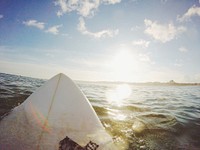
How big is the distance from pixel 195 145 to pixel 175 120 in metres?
2.27

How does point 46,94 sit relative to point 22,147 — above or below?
above

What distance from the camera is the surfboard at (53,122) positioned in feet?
8.35

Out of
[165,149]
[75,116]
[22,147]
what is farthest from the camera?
[165,149]

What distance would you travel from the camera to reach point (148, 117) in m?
6.90

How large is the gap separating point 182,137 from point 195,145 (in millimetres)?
551

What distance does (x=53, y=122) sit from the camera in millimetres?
2805

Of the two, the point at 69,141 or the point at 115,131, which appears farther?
the point at 115,131

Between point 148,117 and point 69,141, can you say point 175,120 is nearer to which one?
point 148,117

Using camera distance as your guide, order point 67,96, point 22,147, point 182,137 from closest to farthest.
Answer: point 22,147
point 67,96
point 182,137

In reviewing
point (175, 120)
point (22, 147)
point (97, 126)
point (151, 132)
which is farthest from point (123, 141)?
point (175, 120)

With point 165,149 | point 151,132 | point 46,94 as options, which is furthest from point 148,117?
point 46,94

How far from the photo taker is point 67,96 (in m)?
3.22

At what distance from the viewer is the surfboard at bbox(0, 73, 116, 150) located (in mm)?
2545

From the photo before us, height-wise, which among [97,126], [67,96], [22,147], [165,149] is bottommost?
[165,149]
